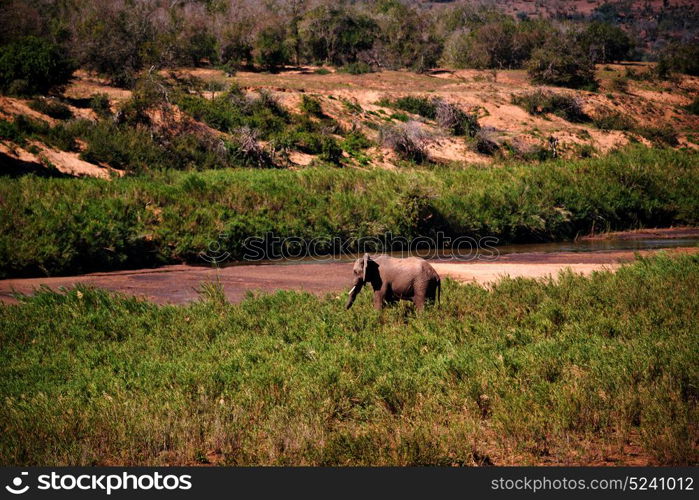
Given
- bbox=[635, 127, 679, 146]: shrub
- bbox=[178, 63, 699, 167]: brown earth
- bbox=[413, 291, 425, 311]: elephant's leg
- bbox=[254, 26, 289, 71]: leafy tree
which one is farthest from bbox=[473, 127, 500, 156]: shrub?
bbox=[413, 291, 425, 311]: elephant's leg

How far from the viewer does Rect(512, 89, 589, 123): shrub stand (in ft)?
198

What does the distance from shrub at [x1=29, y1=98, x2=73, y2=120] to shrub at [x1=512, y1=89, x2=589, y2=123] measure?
35596mm

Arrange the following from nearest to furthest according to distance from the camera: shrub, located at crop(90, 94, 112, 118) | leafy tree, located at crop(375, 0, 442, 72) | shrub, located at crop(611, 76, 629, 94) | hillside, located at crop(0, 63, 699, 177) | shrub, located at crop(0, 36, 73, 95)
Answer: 1. hillside, located at crop(0, 63, 699, 177)
2. shrub, located at crop(0, 36, 73, 95)
3. shrub, located at crop(90, 94, 112, 118)
4. shrub, located at crop(611, 76, 629, 94)
5. leafy tree, located at crop(375, 0, 442, 72)

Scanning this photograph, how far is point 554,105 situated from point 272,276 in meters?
43.5

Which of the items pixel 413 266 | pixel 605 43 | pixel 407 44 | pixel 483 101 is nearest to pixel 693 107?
pixel 605 43

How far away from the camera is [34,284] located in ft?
73.6

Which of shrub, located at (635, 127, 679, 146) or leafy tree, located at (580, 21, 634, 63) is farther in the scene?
leafy tree, located at (580, 21, 634, 63)

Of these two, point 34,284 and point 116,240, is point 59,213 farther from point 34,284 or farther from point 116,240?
point 34,284

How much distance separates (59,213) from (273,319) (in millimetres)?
14385

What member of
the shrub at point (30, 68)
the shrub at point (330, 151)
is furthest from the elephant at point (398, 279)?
the shrub at point (30, 68)

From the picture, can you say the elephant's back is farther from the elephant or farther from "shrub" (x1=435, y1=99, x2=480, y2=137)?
"shrub" (x1=435, y1=99, x2=480, y2=137)

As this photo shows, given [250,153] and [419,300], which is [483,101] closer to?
[250,153]

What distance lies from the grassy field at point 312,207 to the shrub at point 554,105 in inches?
677

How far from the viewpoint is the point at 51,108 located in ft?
138
